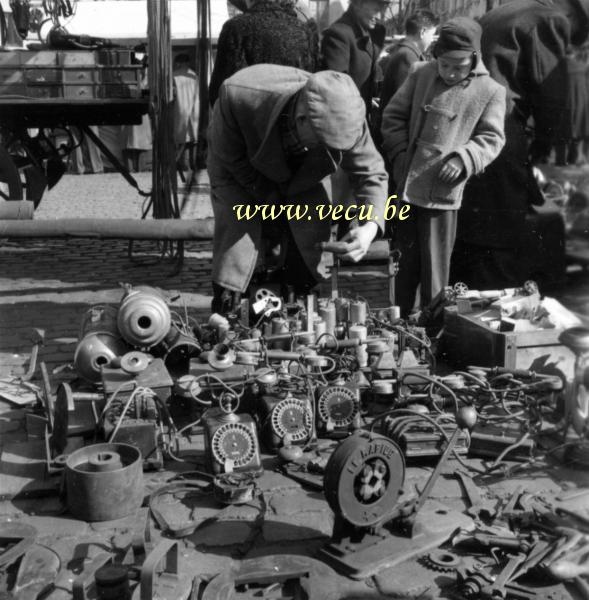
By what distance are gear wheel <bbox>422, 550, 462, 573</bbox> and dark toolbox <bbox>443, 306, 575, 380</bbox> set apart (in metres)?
1.65

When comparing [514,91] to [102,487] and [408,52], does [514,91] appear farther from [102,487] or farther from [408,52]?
[102,487]

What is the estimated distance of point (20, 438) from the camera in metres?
4.13

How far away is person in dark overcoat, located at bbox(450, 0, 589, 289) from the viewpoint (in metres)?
6.44

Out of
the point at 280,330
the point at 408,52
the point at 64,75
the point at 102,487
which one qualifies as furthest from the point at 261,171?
the point at 64,75

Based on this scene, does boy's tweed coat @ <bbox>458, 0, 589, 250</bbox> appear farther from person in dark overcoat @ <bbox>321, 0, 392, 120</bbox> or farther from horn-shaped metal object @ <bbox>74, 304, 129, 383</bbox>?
horn-shaped metal object @ <bbox>74, 304, 129, 383</bbox>

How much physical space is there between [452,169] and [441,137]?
24 cm

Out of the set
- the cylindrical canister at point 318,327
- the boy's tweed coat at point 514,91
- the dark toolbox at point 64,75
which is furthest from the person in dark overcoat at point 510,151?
the dark toolbox at point 64,75

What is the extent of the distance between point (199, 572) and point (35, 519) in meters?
0.81

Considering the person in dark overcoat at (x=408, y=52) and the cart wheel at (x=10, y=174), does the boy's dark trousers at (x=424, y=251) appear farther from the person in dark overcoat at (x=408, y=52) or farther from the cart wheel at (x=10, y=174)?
the cart wheel at (x=10, y=174)

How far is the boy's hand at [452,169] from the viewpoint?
5199 millimetres

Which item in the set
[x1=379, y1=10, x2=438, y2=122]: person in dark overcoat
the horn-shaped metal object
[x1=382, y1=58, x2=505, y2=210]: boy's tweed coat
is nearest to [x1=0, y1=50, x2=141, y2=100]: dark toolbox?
[x1=379, y1=10, x2=438, y2=122]: person in dark overcoat

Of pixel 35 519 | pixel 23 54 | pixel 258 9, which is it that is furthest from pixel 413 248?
pixel 23 54

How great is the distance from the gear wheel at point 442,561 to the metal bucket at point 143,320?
6.58 feet

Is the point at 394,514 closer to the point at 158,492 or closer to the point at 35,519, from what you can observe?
the point at 158,492
